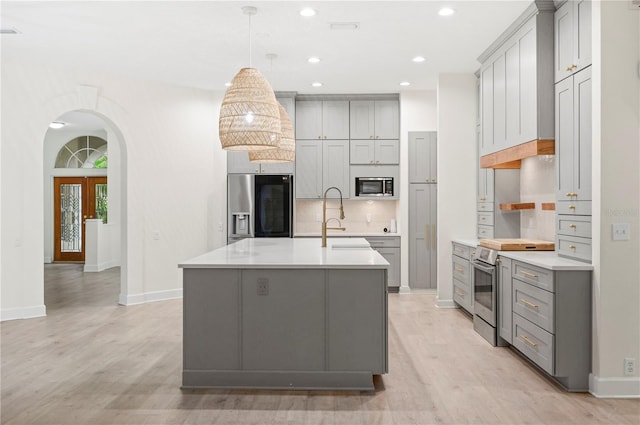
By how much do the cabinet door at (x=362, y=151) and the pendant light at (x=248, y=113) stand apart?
3.91 metres

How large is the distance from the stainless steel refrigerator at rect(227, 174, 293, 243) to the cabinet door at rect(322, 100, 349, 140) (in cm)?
103

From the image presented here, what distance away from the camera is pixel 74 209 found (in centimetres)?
1138

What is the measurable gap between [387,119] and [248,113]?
4282mm

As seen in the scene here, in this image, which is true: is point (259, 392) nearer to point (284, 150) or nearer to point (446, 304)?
point (284, 150)

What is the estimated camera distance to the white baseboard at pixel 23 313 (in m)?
5.68

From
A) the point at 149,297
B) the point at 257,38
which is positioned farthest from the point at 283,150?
the point at 149,297

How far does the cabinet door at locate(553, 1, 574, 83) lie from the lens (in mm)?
3941

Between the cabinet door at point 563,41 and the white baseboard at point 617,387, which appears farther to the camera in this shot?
the cabinet door at point 563,41

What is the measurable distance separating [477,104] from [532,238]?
2077 mm

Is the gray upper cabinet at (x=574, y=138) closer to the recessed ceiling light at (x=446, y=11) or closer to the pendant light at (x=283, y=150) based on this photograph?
the recessed ceiling light at (x=446, y=11)

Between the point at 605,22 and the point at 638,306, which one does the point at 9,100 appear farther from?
the point at 638,306

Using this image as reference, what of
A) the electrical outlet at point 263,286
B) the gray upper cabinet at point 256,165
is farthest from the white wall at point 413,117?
the electrical outlet at point 263,286

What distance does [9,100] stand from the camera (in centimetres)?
573

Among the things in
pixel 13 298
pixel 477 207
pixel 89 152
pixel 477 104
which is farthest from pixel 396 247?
pixel 89 152
